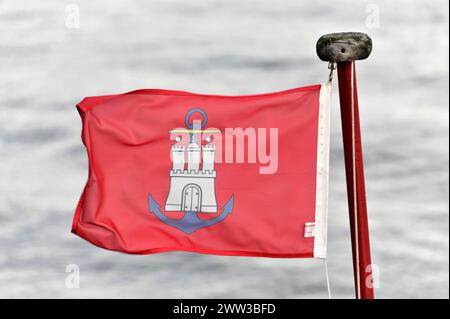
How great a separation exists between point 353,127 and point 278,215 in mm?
903

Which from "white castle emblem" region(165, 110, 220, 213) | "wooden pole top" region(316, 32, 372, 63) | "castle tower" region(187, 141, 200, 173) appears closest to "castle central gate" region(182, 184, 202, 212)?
"white castle emblem" region(165, 110, 220, 213)

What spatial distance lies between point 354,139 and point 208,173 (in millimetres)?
1211

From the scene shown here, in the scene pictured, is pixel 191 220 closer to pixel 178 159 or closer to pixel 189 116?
pixel 178 159

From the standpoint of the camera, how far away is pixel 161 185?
6754mm

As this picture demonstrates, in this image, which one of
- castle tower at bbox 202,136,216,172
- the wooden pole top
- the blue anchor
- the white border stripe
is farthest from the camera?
castle tower at bbox 202,136,216,172

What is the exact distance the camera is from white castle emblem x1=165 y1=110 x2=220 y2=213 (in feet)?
21.9

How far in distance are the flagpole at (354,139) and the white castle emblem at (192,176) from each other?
1.11m

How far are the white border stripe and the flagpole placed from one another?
0.20 meters

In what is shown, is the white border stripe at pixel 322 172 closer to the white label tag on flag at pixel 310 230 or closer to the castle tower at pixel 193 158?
the white label tag on flag at pixel 310 230

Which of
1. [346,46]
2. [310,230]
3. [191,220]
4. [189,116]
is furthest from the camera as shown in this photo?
[189,116]

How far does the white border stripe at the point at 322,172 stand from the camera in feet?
20.9

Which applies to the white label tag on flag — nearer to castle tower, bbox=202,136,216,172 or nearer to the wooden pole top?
castle tower, bbox=202,136,216,172

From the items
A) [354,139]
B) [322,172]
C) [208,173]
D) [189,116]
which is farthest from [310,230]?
[189,116]

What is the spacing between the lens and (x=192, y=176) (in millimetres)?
6711
